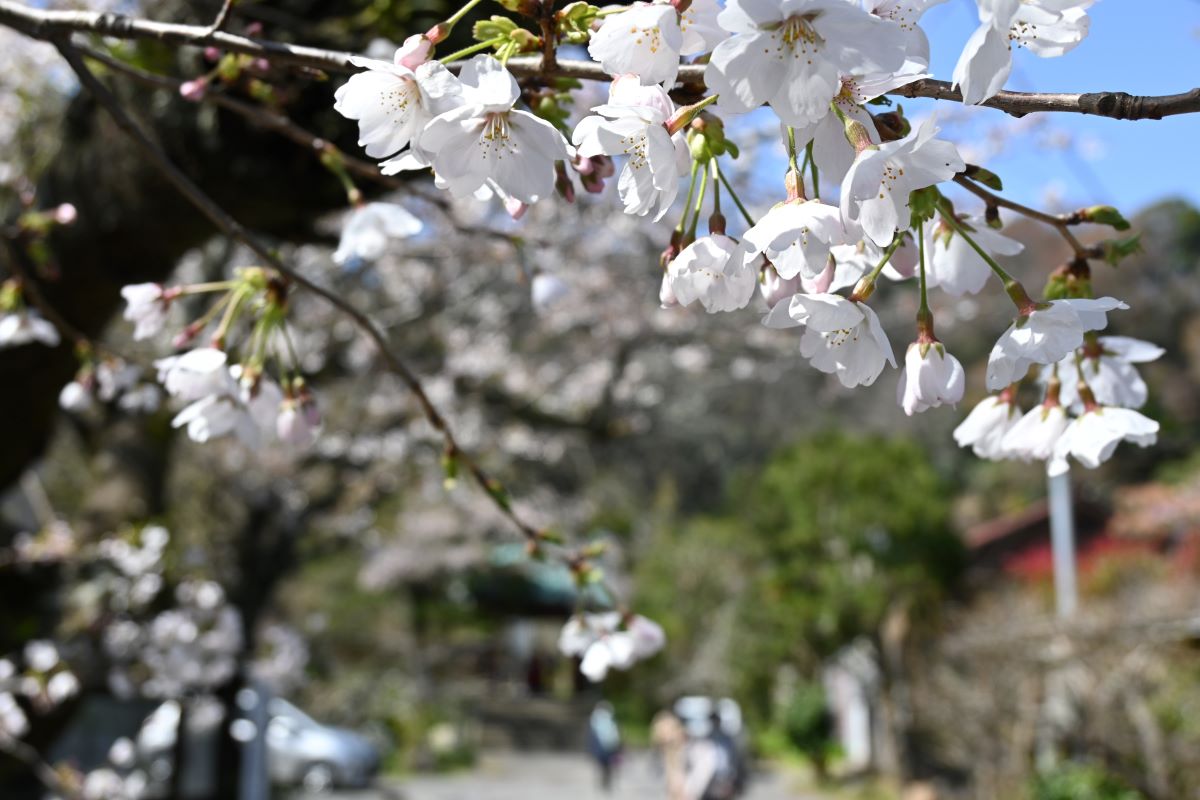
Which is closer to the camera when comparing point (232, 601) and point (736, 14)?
point (736, 14)

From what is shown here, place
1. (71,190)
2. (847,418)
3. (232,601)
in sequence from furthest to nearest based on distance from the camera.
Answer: (847,418) < (232,601) < (71,190)

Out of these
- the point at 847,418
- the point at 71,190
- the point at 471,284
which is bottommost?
the point at 847,418

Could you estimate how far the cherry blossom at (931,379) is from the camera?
92 cm

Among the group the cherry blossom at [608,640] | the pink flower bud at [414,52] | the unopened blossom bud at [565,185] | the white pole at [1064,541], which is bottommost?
the white pole at [1064,541]

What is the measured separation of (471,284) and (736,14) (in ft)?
25.5

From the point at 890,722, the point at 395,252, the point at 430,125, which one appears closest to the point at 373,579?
the point at 890,722

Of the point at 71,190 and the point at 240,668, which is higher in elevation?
the point at 71,190

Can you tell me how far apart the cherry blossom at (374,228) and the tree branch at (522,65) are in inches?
18.1

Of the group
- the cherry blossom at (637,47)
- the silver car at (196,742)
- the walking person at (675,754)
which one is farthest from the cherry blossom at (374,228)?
the walking person at (675,754)

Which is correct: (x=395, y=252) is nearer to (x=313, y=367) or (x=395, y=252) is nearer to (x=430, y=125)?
(x=313, y=367)

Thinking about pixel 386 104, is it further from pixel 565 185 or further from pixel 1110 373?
pixel 1110 373

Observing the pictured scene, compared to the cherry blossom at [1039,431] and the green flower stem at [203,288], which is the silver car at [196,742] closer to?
the green flower stem at [203,288]

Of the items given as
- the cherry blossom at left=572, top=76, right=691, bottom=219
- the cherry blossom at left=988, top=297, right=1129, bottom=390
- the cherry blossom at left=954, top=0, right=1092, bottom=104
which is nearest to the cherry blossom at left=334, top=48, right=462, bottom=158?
the cherry blossom at left=572, top=76, right=691, bottom=219

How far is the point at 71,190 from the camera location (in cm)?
261
